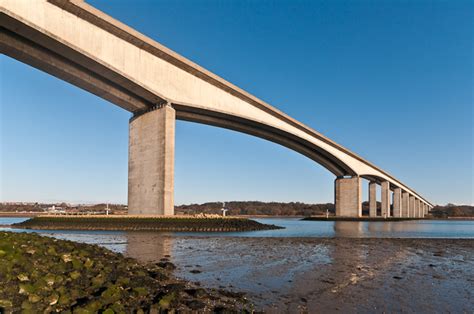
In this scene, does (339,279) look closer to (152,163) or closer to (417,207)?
(152,163)

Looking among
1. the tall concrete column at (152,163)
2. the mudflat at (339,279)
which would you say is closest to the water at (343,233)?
the tall concrete column at (152,163)

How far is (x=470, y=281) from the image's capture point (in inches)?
405

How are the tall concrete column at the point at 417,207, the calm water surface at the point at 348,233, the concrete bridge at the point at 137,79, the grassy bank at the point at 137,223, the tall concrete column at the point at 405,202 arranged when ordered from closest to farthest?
1. the concrete bridge at the point at 137,79
2. the calm water surface at the point at 348,233
3. the grassy bank at the point at 137,223
4. the tall concrete column at the point at 405,202
5. the tall concrete column at the point at 417,207

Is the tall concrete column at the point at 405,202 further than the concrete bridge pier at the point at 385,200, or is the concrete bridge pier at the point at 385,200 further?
the tall concrete column at the point at 405,202

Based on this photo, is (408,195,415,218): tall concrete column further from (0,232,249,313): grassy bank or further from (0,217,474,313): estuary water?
(0,232,249,313): grassy bank

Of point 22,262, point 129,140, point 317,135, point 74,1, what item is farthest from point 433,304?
point 317,135

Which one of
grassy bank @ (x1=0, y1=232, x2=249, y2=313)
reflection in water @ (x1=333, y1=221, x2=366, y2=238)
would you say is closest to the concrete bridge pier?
reflection in water @ (x1=333, y1=221, x2=366, y2=238)

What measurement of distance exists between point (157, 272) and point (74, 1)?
25.7m

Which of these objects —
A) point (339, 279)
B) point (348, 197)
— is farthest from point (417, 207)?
point (339, 279)

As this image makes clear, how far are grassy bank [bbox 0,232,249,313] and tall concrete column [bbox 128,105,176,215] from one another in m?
25.2

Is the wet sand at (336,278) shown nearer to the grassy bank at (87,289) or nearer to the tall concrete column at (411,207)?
the grassy bank at (87,289)

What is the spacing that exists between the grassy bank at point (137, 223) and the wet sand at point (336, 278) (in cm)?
1650

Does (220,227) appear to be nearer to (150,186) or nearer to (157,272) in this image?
(150,186)

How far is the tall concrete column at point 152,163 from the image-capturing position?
3512 centimetres
